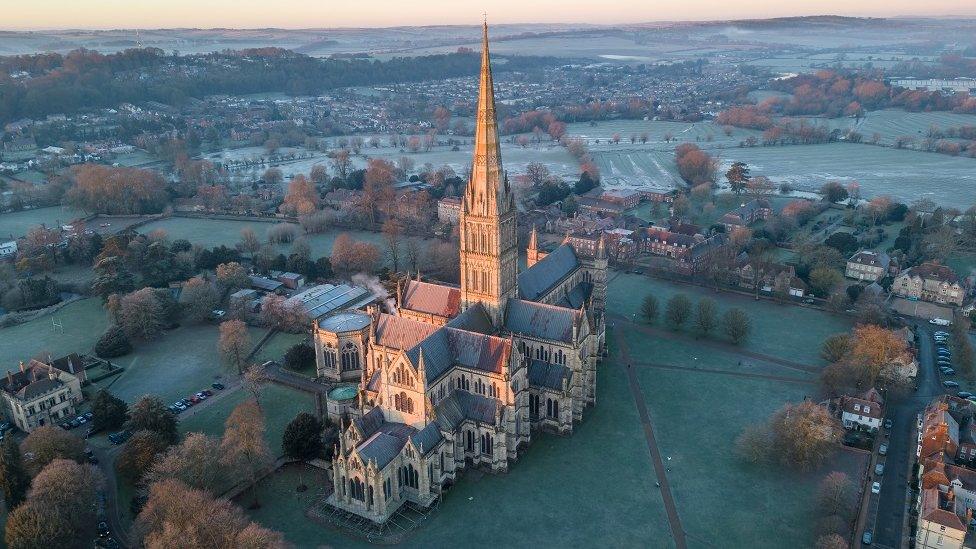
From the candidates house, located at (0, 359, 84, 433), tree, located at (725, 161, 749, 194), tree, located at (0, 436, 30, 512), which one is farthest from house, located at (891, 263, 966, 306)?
tree, located at (0, 436, 30, 512)

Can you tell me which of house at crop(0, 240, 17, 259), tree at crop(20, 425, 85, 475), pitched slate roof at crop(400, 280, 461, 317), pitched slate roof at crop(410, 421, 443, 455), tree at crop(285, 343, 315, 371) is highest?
pitched slate roof at crop(400, 280, 461, 317)

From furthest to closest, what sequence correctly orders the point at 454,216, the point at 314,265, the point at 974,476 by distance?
the point at 454,216, the point at 314,265, the point at 974,476

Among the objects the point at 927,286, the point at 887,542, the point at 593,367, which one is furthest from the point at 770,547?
the point at 927,286

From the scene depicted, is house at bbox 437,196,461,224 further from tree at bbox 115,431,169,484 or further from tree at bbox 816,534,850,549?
tree at bbox 816,534,850,549

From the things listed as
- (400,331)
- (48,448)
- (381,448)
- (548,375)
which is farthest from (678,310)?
(48,448)

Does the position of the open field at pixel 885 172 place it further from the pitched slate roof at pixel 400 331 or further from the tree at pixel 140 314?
the tree at pixel 140 314

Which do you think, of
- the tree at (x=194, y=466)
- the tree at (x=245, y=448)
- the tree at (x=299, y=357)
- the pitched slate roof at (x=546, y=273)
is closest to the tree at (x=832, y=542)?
the pitched slate roof at (x=546, y=273)

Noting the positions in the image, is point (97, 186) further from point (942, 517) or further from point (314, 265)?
point (942, 517)
